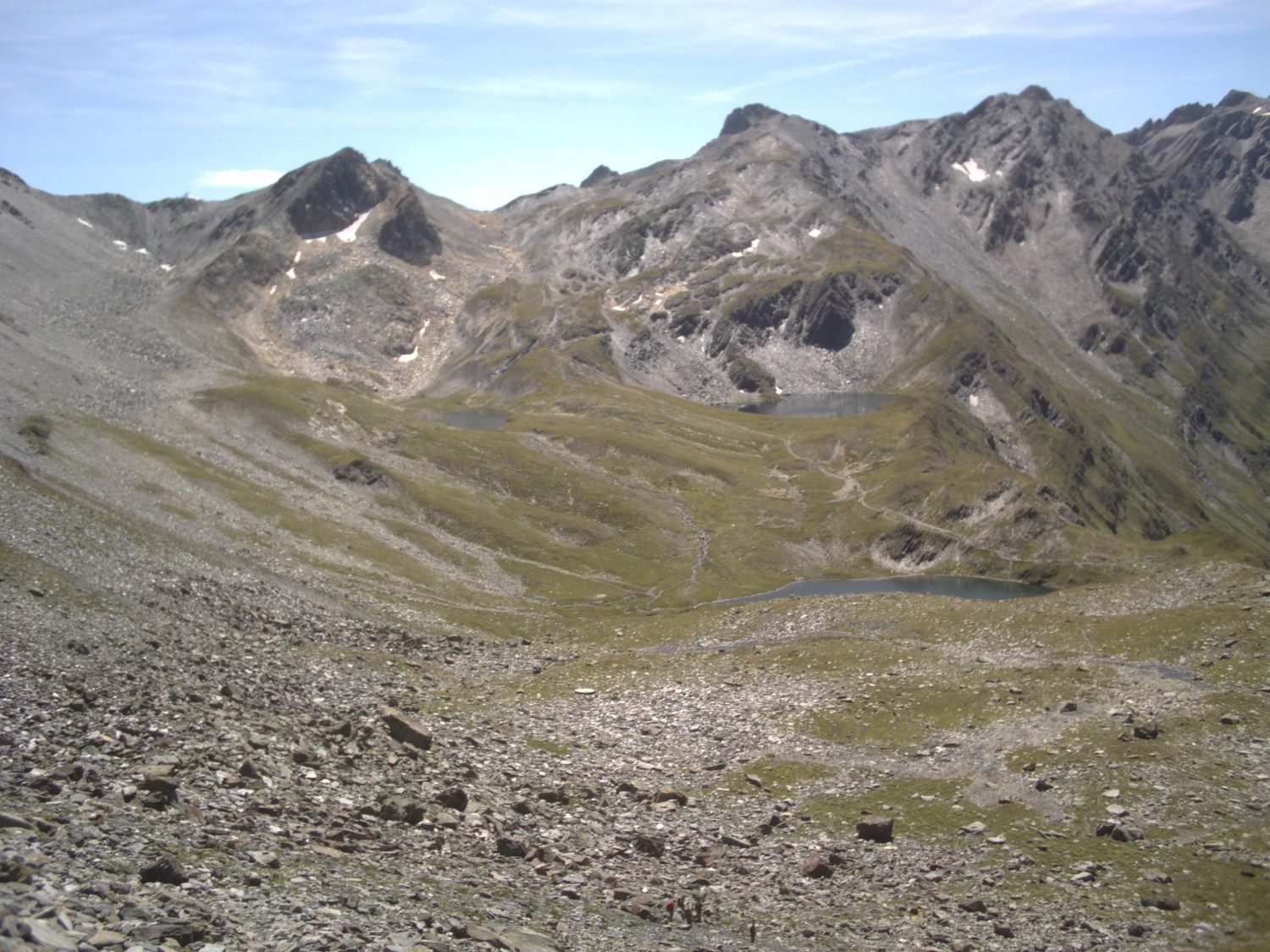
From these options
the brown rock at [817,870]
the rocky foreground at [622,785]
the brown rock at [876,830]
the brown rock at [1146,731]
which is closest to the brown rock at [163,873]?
the rocky foreground at [622,785]

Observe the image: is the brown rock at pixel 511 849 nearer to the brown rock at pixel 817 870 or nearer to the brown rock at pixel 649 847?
the brown rock at pixel 649 847

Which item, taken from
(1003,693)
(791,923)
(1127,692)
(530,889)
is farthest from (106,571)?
(1127,692)

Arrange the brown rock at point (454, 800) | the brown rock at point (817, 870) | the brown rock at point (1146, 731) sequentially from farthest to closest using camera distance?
1. the brown rock at point (1146, 731)
2. the brown rock at point (454, 800)
3. the brown rock at point (817, 870)

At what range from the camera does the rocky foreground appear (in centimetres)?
2734

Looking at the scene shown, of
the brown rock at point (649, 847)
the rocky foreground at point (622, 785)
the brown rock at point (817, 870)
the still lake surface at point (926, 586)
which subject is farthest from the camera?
the still lake surface at point (926, 586)

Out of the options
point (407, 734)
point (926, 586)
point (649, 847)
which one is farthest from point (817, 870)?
point (926, 586)

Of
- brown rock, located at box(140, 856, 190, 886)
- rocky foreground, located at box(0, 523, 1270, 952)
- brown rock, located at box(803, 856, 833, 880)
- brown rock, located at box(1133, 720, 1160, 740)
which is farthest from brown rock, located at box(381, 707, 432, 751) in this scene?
brown rock, located at box(1133, 720, 1160, 740)

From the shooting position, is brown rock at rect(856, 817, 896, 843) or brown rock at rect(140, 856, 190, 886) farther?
brown rock at rect(856, 817, 896, 843)

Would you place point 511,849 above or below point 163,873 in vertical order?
below

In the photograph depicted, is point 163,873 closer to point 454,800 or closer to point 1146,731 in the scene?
point 454,800

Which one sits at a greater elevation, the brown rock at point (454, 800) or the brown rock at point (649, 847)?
the brown rock at point (454, 800)

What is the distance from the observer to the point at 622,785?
151 feet

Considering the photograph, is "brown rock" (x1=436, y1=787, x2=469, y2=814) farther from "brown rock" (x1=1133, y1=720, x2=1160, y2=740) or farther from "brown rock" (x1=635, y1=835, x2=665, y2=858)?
"brown rock" (x1=1133, y1=720, x2=1160, y2=740)

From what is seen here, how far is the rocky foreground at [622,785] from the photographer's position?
A: 27344 mm
